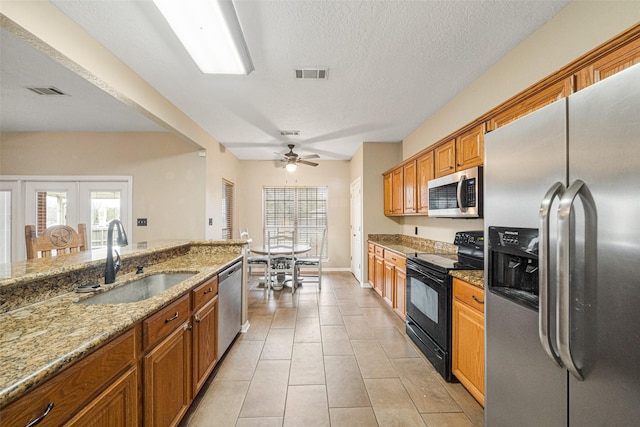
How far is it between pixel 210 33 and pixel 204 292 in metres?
1.82

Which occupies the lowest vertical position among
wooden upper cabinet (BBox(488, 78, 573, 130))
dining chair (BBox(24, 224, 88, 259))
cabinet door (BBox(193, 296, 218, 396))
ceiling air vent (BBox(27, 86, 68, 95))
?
cabinet door (BBox(193, 296, 218, 396))

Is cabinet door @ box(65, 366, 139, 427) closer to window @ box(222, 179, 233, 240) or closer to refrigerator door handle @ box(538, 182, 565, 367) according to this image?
refrigerator door handle @ box(538, 182, 565, 367)

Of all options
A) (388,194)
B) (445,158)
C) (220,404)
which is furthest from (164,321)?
(388,194)

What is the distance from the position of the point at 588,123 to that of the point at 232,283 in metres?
2.66

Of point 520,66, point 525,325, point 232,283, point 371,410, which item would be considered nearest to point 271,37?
point 520,66

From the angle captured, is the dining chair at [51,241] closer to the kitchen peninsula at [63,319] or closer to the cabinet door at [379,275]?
the kitchen peninsula at [63,319]

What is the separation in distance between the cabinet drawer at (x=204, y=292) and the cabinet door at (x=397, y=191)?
2828 millimetres

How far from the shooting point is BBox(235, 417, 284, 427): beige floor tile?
5.52 ft

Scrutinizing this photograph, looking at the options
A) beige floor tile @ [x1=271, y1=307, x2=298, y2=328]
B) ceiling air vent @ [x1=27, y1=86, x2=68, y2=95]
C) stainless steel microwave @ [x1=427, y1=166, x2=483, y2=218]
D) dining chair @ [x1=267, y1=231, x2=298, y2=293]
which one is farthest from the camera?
dining chair @ [x1=267, y1=231, x2=298, y2=293]

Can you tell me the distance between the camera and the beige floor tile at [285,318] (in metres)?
3.18

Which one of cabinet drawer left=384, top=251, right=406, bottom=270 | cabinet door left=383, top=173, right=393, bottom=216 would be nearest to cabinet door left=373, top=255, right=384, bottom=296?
cabinet drawer left=384, top=251, right=406, bottom=270

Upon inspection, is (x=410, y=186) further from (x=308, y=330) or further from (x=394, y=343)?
(x=308, y=330)

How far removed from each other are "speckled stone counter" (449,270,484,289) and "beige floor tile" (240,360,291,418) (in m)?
1.55

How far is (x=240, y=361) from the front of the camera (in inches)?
94.6
